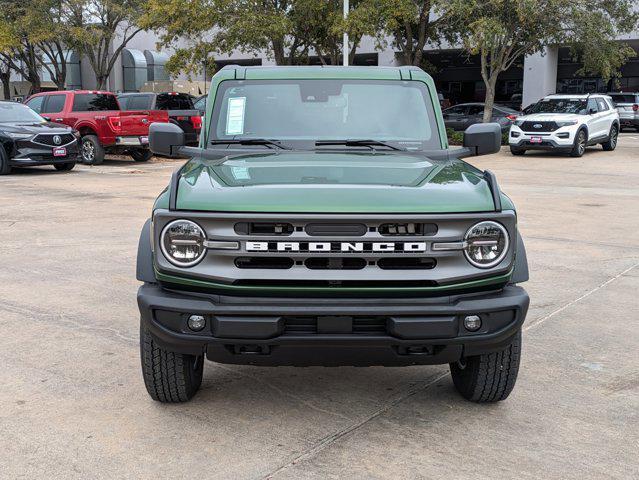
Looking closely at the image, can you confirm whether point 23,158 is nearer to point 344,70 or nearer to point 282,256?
point 344,70

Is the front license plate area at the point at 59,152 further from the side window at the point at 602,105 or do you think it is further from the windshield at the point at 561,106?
the side window at the point at 602,105

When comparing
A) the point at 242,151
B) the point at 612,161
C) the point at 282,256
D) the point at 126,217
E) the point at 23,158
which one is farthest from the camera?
the point at 612,161

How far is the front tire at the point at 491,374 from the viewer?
398 centimetres

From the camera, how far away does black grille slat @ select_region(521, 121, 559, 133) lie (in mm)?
21891

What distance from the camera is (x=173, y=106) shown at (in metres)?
21.3

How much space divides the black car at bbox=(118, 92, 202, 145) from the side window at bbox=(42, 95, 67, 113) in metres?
2.09

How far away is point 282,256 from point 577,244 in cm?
647

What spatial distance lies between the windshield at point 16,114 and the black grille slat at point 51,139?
0.78m

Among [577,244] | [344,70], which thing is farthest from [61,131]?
[344,70]

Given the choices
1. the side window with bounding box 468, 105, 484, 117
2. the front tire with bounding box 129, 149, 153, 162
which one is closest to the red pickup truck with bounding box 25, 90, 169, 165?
the front tire with bounding box 129, 149, 153, 162

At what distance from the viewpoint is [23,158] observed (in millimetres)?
16547

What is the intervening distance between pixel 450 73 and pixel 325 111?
165 feet

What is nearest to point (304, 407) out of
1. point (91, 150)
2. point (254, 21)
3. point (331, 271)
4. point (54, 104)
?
point (331, 271)

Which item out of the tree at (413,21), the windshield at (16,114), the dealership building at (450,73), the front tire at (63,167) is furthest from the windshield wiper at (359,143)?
the dealership building at (450,73)
